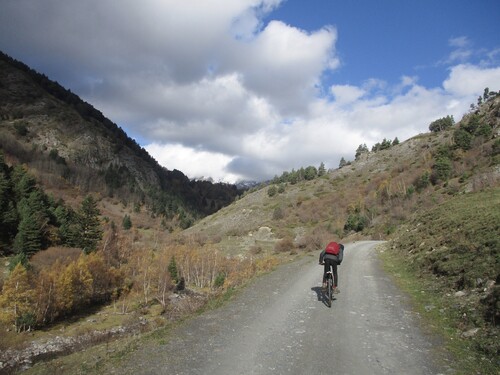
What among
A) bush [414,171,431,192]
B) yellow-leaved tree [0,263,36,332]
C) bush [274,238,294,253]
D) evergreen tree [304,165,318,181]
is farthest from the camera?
evergreen tree [304,165,318,181]

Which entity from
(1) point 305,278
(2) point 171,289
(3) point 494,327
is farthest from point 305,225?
(3) point 494,327

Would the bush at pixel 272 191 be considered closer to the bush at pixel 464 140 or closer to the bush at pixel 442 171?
the bush at pixel 464 140

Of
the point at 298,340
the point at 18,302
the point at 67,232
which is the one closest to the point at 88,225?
the point at 67,232

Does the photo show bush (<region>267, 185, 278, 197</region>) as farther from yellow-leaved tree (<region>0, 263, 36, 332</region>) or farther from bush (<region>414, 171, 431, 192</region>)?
yellow-leaved tree (<region>0, 263, 36, 332</region>)

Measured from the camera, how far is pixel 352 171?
16112 centimetres

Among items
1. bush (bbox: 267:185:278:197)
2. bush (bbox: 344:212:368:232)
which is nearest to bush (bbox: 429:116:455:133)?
bush (bbox: 267:185:278:197)

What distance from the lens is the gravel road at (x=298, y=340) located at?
789 cm

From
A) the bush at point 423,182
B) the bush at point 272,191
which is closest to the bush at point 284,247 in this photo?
the bush at point 423,182

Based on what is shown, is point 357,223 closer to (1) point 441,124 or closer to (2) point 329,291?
(2) point 329,291

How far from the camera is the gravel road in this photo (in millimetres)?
7895

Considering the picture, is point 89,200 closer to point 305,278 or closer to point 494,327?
point 305,278

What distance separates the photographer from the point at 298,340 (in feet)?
31.2

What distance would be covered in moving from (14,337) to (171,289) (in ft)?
124

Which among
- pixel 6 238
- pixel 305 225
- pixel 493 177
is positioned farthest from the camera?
pixel 305 225
